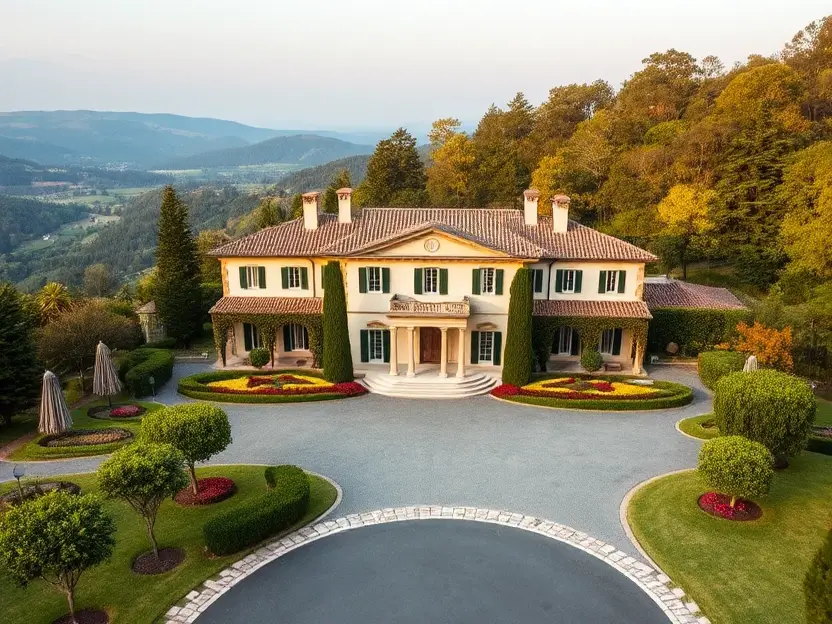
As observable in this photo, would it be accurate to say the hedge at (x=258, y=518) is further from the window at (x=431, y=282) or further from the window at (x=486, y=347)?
the window at (x=486, y=347)

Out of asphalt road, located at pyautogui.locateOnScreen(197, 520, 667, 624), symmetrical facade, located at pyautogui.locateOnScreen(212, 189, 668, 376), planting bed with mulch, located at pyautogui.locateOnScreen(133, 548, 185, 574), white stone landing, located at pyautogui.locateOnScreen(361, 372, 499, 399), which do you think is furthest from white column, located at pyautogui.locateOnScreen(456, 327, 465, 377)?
planting bed with mulch, located at pyautogui.locateOnScreen(133, 548, 185, 574)

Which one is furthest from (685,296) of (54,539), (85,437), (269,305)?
(54,539)

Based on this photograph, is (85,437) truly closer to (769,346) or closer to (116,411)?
(116,411)

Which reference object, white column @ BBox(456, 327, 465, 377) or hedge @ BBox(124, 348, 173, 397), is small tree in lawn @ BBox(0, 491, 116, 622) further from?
white column @ BBox(456, 327, 465, 377)

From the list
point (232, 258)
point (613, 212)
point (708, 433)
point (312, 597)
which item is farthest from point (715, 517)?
point (613, 212)

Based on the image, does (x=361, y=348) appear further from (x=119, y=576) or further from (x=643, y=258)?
(x=119, y=576)

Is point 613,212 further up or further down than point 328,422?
further up
